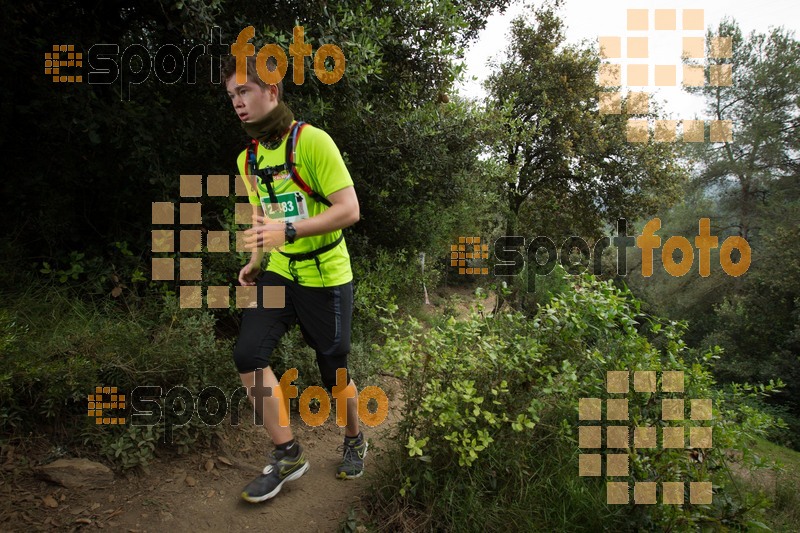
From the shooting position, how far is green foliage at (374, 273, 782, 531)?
243 centimetres

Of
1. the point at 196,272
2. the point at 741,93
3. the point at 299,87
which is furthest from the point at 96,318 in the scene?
the point at 741,93

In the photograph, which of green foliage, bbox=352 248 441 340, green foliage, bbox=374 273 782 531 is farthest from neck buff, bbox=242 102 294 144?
green foliage, bbox=352 248 441 340

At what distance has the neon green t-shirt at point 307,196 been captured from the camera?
2.39 metres

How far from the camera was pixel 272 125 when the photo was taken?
2.45 meters

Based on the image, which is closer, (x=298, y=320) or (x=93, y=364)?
(x=298, y=320)

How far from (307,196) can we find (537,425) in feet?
6.50

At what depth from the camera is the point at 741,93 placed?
68.3 feet

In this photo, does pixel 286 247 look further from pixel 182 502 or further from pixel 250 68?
pixel 182 502

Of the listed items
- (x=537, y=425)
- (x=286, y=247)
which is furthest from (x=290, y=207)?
(x=537, y=425)

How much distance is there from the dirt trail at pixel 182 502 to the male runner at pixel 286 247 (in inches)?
6.3

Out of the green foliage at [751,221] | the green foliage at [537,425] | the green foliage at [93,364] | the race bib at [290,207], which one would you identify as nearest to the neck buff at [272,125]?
the race bib at [290,207]

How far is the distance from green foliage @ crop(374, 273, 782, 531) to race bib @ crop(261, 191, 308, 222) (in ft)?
3.24

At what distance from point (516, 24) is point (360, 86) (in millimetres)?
11864

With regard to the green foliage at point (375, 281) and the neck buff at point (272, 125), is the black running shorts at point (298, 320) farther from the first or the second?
the green foliage at point (375, 281)
